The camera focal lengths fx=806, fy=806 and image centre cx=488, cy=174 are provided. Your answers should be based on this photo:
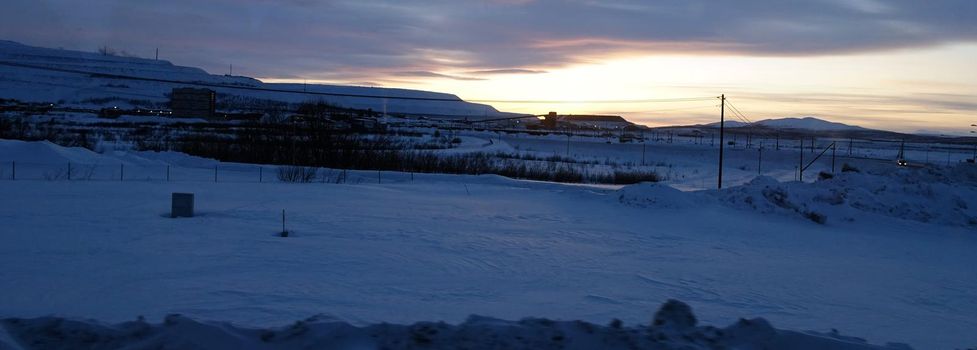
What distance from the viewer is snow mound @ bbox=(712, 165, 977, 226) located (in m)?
23.6

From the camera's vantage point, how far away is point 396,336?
6.12 meters

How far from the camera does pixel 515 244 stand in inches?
664

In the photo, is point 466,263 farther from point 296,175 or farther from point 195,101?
point 195,101

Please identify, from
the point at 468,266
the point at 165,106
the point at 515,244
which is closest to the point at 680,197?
the point at 515,244

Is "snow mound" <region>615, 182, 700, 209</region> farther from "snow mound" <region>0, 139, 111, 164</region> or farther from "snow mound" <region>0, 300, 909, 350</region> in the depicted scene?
"snow mound" <region>0, 139, 111, 164</region>

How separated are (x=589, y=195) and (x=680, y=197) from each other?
3.71m

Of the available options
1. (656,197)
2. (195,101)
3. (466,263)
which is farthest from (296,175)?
(195,101)

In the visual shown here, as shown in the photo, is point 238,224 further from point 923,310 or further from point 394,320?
point 923,310

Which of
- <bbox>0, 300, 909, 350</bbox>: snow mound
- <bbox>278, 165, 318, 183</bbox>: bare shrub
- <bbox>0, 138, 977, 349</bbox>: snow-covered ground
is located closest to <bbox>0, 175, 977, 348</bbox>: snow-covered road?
<bbox>0, 138, 977, 349</bbox>: snow-covered ground

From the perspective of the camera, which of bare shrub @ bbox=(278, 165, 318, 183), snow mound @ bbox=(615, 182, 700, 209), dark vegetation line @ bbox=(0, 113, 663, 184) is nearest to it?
snow mound @ bbox=(615, 182, 700, 209)

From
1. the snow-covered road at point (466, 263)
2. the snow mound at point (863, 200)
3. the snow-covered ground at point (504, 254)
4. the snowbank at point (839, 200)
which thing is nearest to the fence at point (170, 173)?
the snow-covered ground at point (504, 254)

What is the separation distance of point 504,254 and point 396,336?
9414mm

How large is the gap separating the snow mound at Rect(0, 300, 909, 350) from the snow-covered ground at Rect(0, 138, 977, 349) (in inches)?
106

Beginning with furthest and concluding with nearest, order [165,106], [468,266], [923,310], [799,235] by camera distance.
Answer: [165,106] < [799,235] < [468,266] < [923,310]
